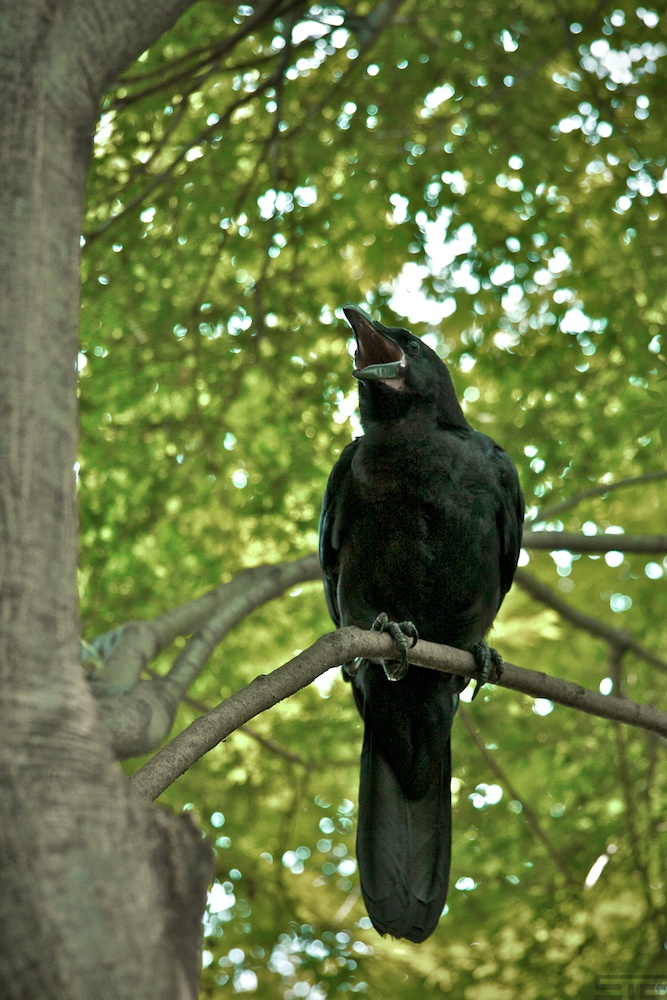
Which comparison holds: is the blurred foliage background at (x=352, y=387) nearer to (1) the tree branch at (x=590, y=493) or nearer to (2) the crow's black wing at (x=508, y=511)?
(1) the tree branch at (x=590, y=493)

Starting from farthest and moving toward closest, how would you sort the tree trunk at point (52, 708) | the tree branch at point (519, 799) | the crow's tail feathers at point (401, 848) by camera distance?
the tree branch at point (519, 799) → the crow's tail feathers at point (401, 848) → the tree trunk at point (52, 708)

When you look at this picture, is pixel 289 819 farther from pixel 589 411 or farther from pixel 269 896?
pixel 589 411

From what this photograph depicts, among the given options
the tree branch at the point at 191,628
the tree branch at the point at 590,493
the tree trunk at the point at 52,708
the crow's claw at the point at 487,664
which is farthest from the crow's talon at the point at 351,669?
the tree trunk at the point at 52,708

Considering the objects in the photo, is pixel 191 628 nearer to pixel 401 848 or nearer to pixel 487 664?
pixel 401 848

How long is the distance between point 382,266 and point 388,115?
773 mm

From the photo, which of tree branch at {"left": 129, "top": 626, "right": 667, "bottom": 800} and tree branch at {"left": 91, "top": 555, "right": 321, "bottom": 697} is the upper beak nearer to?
tree branch at {"left": 91, "top": 555, "right": 321, "bottom": 697}

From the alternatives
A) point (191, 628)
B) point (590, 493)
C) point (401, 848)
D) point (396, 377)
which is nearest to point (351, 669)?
point (401, 848)

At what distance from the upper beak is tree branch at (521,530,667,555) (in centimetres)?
94

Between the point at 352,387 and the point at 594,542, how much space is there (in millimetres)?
1754

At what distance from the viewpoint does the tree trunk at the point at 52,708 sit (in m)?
1.22

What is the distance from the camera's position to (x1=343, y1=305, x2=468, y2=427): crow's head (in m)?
3.65

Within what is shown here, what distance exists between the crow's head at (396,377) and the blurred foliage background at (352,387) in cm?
138

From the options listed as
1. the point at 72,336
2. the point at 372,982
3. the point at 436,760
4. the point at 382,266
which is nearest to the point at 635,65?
the point at 382,266

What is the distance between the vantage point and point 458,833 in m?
5.05
